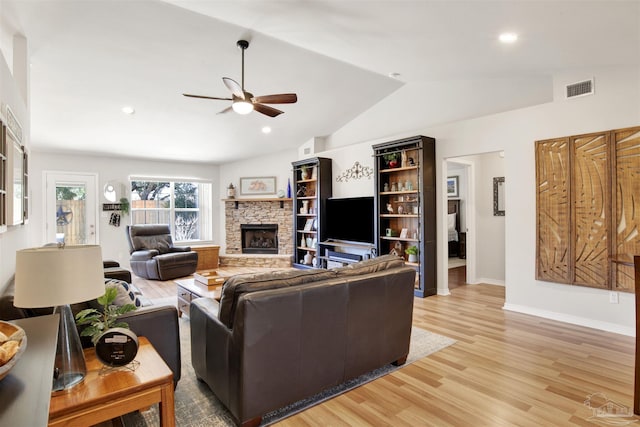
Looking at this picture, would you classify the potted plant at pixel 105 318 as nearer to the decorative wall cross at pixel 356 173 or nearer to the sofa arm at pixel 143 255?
the decorative wall cross at pixel 356 173

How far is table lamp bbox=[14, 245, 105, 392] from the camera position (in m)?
1.37

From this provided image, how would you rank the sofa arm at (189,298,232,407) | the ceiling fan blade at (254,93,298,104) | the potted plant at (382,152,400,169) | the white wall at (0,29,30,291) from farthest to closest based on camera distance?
the potted plant at (382,152,400,169)
the ceiling fan blade at (254,93,298,104)
the white wall at (0,29,30,291)
the sofa arm at (189,298,232,407)

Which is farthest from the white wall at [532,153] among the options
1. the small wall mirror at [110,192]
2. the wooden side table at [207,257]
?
the small wall mirror at [110,192]

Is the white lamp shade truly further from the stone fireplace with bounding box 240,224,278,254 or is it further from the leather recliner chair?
the stone fireplace with bounding box 240,224,278,254

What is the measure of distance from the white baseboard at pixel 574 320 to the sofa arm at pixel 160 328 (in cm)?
393

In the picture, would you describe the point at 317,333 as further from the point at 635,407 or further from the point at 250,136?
the point at 250,136

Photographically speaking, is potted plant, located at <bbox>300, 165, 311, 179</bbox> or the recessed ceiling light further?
potted plant, located at <bbox>300, 165, 311, 179</bbox>

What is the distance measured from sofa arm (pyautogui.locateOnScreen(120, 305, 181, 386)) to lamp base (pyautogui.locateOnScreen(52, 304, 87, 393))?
2.11 feet

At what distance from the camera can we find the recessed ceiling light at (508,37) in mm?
2999

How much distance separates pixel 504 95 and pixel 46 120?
6703 millimetres

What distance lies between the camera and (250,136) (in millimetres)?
6891

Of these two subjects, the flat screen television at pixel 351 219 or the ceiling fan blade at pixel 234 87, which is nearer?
the ceiling fan blade at pixel 234 87

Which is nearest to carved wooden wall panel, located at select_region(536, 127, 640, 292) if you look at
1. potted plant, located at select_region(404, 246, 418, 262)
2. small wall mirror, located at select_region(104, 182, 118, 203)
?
potted plant, located at select_region(404, 246, 418, 262)

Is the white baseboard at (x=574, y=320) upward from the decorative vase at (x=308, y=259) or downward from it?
downward
